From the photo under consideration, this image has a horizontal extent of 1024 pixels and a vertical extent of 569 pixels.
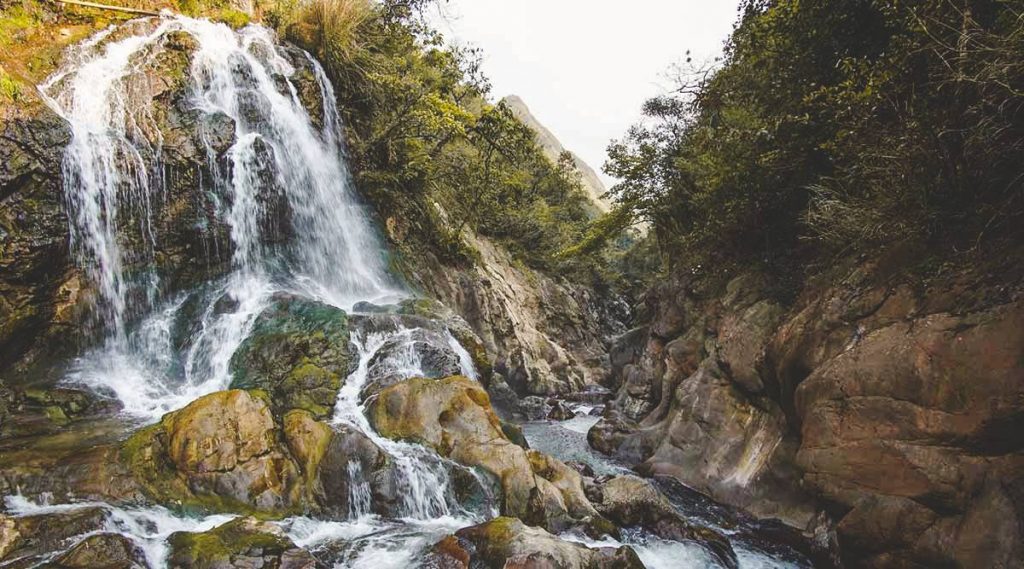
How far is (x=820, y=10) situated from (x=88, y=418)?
1344cm

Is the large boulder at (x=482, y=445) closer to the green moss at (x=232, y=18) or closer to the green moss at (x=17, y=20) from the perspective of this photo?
the green moss at (x=17, y=20)

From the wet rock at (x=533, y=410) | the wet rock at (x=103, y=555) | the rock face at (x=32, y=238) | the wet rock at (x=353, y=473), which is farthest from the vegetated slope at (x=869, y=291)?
the rock face at (x=32, y=238)

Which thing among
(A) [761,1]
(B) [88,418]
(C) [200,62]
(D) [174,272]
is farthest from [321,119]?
(A) [761,1]

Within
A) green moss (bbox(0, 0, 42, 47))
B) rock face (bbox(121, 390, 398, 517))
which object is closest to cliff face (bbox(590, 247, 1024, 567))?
rock face (bbox(121, 390, 398, 517))

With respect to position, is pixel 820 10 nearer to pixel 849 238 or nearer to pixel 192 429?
pixel 849 238

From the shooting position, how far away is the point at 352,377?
10398 mm

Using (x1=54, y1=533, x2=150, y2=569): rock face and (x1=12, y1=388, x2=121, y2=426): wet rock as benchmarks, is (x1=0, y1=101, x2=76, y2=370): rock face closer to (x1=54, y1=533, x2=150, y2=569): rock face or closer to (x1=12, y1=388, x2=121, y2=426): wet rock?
(x1=12, y1=388, x2=121, y2=426): wet rock

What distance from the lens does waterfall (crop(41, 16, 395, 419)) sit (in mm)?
9969

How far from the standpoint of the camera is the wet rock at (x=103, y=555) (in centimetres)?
495

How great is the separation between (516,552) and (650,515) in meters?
3.14

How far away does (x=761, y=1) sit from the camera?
11664 mm

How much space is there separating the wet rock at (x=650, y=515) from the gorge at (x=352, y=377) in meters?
0.05

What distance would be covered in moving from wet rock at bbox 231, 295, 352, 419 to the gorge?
0.16ft

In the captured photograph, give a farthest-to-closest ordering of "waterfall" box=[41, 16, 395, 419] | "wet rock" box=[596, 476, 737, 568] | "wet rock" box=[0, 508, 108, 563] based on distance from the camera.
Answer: "waterfall" box=[41, 16, 395, 419]
"wet rock" box=[596, 476, 737, 568]
"wet rock" box=[0, 508, 108, 563]
